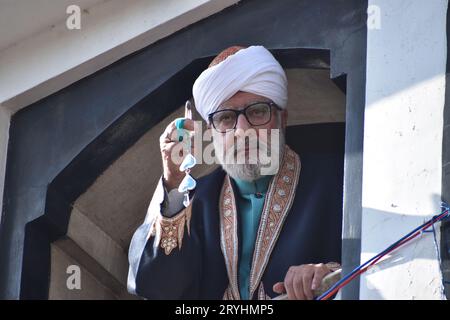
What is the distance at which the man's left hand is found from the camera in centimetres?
507

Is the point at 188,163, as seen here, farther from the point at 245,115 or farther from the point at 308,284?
the point at 308,284

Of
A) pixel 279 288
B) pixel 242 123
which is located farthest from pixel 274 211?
pixel 279 288

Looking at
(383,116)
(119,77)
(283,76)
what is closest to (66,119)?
(119,77)

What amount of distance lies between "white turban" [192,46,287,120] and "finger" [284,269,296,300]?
0.67 metres

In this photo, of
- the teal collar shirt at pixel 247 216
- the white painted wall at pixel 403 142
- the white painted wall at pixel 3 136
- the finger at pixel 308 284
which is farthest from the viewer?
the white painted wall at pixel 3 136

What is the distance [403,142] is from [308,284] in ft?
1.58

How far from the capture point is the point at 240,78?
5.53 metres

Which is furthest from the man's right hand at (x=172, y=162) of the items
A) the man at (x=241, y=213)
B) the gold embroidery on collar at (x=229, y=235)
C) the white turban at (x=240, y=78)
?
the gold embroidery on collar at (x=229, y=235)

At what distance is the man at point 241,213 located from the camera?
17.8 feet

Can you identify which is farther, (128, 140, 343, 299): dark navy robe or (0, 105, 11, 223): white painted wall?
(0, 105, 11, 223): white painted wall

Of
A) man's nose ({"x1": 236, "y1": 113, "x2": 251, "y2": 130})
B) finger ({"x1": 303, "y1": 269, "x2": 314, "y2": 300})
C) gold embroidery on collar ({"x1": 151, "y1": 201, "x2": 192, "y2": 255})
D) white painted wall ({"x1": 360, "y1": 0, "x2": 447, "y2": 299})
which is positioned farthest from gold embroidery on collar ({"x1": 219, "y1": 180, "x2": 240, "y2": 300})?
white painted wall ({"x1": 360, "y1": 0, "x2": 447, "y2": 299})

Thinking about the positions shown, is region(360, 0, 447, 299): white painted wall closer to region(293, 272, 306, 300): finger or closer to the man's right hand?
region(293, 272, 306, 300): finger

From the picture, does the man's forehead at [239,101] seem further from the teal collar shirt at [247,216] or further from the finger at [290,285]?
the finger at [290,285]

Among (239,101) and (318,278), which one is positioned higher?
(239,101)
